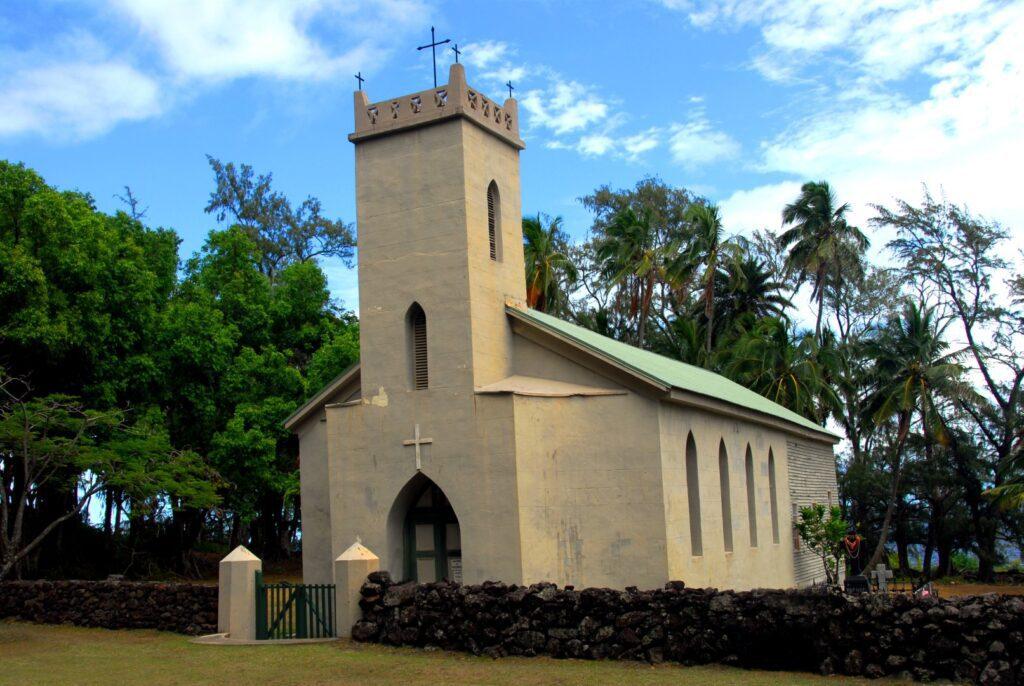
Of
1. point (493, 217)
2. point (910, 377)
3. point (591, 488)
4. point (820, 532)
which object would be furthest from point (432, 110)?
point (910, 377)

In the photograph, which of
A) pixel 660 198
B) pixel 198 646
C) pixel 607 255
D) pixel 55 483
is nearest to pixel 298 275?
pixel 55 483

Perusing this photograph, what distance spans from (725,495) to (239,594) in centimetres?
1196

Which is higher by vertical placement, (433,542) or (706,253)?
(706,253)

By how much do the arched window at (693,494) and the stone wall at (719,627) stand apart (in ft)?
22.8

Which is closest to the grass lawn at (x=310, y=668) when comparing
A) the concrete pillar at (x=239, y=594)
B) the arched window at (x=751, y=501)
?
the concrete pillar at (x=239, y=594)

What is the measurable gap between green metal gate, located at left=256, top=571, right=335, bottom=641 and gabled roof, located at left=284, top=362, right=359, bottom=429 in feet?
19.8

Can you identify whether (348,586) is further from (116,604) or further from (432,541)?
(116,604)

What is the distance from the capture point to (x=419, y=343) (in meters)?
23.1

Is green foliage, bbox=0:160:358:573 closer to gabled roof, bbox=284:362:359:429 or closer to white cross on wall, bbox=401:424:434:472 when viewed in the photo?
gabled roof, bbox=284:362:359:429

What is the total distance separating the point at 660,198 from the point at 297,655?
2041 inches

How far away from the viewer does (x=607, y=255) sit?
5494 centimetres

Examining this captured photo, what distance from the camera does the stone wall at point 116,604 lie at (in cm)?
2198

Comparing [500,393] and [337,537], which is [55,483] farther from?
[500,393]

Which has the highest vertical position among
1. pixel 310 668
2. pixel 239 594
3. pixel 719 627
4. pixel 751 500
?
pixel 751 500
